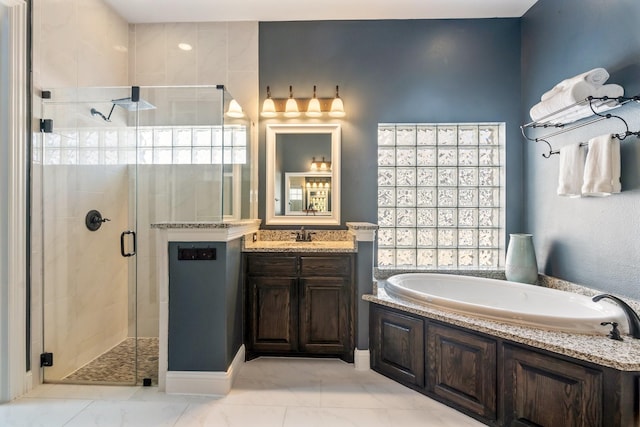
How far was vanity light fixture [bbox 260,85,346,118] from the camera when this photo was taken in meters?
3.08

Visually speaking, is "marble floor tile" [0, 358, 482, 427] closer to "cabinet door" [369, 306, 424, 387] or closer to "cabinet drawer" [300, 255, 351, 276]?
"cabinet door" [369, 306, 424, 387]

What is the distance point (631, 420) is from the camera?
1438 millimetres

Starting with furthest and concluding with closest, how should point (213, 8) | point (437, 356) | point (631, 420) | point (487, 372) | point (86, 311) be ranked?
point (213, 8), point (86, 311), point (437, 356), point (487, 372), point (631, 420)

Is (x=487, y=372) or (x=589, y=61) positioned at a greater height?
(x=589, y=61)

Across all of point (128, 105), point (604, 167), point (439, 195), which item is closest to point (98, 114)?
point (128, 105)

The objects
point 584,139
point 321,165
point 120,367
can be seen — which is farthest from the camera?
point 321,165

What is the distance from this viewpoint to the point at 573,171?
225 cm

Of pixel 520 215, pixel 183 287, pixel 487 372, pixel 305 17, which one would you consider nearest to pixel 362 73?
pixel 305 17

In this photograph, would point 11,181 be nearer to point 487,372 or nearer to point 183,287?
point 183,287

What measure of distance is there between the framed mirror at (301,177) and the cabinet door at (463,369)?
4.66 feet

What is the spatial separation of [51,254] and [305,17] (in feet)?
9.06

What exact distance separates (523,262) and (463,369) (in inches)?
46.1

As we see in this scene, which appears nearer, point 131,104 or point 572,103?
point 572,103

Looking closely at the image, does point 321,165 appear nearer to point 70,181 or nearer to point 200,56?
point 200,56
